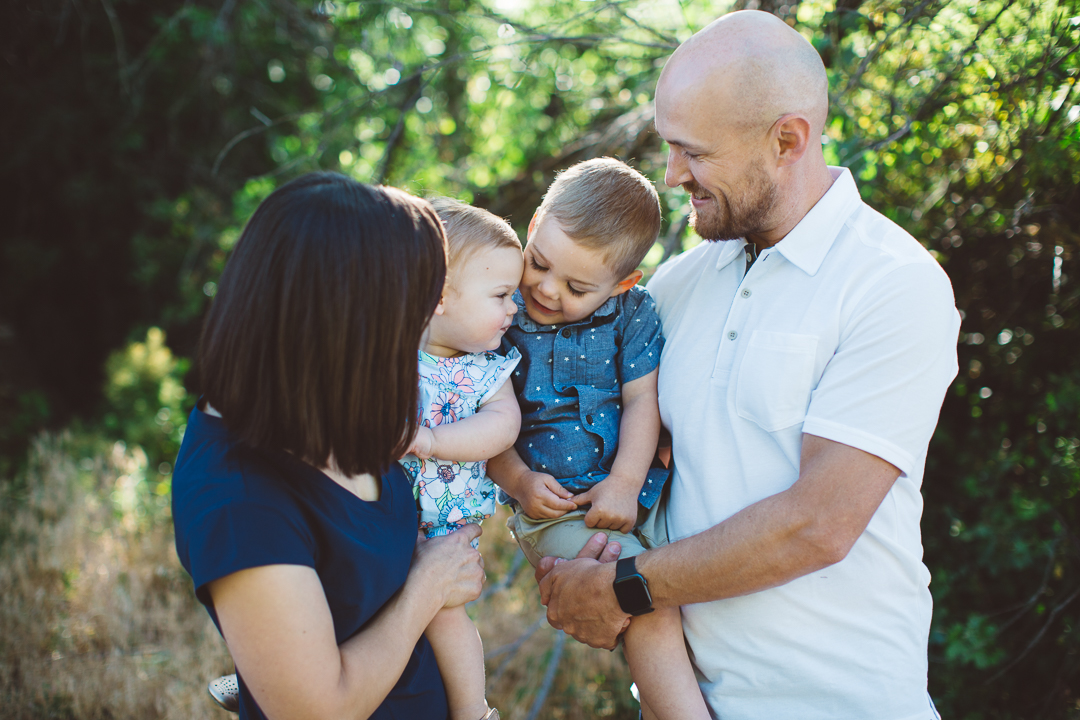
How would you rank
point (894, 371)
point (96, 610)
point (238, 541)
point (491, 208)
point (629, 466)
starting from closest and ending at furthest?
point (238, 541), point (894, 371), point (629, 466), point (96, 610), point (491, 208)

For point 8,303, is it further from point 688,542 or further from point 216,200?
point 688,542

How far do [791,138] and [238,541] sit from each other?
1561 millimetres

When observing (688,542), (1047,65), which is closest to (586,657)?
(688,542)

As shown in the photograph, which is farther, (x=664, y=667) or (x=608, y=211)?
(x=608, y=211)

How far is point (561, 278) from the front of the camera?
6.46 ft

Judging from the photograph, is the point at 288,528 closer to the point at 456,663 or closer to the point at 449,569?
the point at 449,569

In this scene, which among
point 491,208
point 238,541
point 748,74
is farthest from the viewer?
point 491,208

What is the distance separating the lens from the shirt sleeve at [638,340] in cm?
201

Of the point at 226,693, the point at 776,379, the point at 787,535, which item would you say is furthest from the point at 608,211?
the point at 226,693

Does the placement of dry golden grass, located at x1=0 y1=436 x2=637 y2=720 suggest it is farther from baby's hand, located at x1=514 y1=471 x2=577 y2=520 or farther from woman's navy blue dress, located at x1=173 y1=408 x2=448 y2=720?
woman's navy blue dress, located at x1=173 y1=408 x2=448 y2=720

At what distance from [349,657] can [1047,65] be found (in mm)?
2710

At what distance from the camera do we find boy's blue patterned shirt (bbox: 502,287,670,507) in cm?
198

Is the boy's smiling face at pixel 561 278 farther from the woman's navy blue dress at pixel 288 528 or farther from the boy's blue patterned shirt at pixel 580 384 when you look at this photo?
the woman's navy blue dress at pixel 288 528

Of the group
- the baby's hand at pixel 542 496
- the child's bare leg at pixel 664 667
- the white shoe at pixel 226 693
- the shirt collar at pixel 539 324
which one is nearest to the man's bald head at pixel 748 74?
the shirt collar at pixel 539 324
